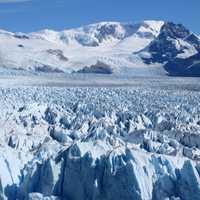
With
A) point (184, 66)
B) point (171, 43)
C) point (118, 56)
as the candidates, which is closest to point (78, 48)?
point (118, 56)

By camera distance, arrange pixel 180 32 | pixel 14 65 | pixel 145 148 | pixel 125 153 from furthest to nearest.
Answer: pixel 180 32 < pixel 14 65 < pixel 145 148 < pixel 125 153

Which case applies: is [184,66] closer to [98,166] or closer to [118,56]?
[118,56]

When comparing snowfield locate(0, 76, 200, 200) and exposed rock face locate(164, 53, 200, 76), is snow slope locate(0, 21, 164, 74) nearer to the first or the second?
exposed rock face locate(164, 53, 200, 76)

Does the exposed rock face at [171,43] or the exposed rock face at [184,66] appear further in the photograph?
the exposed rock face at [171,43]

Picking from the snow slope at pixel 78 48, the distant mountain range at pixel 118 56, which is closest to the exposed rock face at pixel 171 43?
the distant mountain range at pixel 118 56

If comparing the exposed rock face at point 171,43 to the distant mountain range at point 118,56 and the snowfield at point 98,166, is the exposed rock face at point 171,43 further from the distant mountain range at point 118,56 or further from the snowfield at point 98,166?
the snowfield at point 98,166

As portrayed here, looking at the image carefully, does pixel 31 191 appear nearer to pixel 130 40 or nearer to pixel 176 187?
pixel 176 187

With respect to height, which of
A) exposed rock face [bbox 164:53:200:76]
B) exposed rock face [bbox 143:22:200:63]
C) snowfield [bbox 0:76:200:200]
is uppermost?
snowfield [bbox 0:76:200:200]

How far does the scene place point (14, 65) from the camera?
64938 millimetres

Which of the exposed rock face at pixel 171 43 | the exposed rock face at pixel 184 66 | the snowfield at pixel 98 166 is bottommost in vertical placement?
the exposed rock face at pixel 184 66

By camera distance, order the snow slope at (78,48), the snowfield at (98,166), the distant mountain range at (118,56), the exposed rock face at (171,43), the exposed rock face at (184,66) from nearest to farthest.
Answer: the snowfield at (98,166) < the exposed rock face at (184,66) < the distant mountain range at (118,56) < the snow slope at (78,48) < the exposed rock face at (171,43)

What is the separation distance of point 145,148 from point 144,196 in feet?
10.1

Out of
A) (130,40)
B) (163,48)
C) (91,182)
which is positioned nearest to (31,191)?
(91,182)

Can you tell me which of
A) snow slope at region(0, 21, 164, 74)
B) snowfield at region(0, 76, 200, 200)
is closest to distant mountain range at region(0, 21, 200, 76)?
snow slope at region(0, 21, 164, 74)
